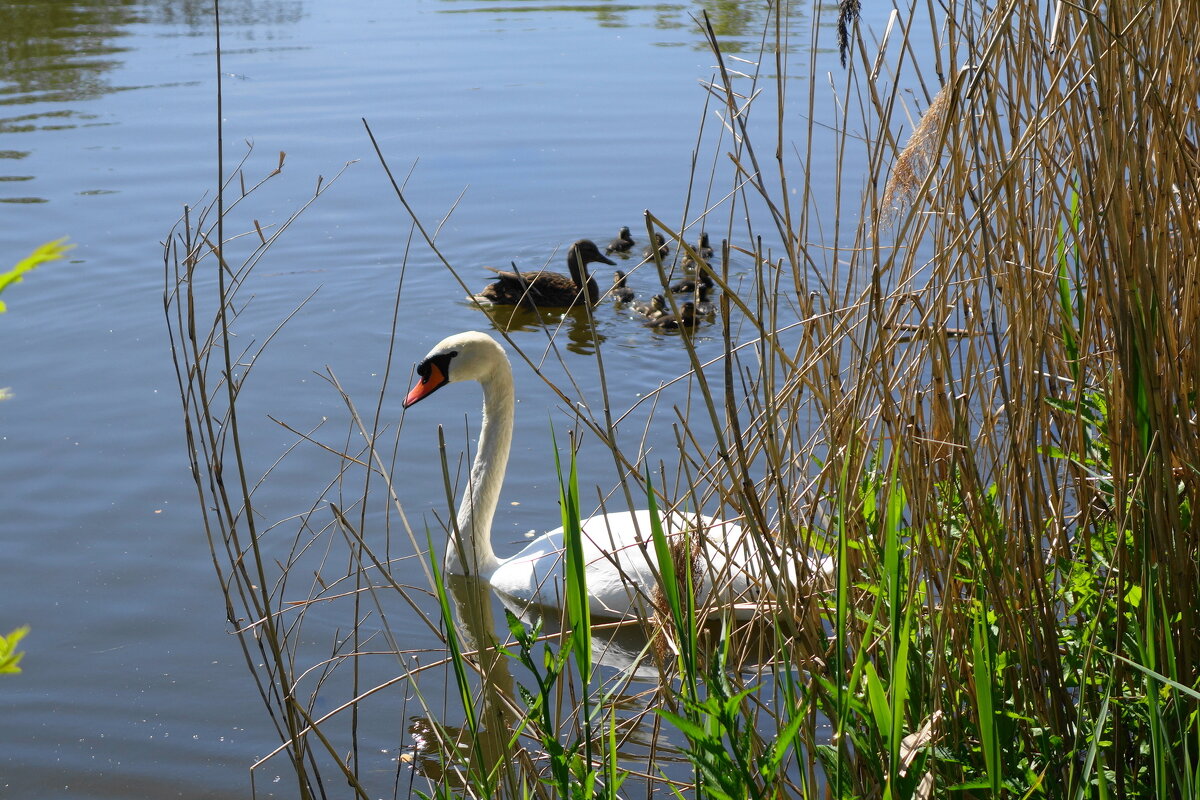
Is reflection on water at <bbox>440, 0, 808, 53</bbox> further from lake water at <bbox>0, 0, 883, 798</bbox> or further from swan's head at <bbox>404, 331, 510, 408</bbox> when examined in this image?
swan's head at <bbox>404, 331, 510, 408</bbox>

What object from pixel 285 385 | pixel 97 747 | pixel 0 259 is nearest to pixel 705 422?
pixel 285 385

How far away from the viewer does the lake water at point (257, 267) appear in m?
4.43

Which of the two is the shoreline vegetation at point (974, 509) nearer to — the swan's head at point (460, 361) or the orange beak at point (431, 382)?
the swan's head at point (460, 361)

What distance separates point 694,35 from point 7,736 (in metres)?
14.3

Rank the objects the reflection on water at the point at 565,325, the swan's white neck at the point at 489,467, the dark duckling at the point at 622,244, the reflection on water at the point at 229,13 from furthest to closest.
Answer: the reflection on water at the point at 229,13
the dark duckling at the point at 622,244
the reflection on water at the point at 565,325
the swan's white neck at the point at 489,467

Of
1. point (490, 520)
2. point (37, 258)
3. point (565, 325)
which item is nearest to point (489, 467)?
point (490, 520)

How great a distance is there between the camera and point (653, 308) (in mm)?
8438

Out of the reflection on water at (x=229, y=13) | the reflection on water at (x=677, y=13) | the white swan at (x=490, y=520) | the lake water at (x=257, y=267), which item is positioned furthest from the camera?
the reflection on water at (x=229, y=13)

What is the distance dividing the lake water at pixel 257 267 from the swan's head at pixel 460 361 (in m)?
0.23

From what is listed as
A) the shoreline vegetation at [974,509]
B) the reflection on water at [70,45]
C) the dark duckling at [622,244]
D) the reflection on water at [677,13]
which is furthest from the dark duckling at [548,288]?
the shoreline vegetation at [974,509]

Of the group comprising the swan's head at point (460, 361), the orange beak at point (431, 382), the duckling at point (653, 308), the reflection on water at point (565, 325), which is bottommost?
the reflection on water at point (565, 325)

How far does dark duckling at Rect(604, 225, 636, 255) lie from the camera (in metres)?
9.45

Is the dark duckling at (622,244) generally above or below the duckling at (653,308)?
above

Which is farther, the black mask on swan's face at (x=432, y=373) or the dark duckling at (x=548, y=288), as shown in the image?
the dark duckling at (x=548, y=288)
